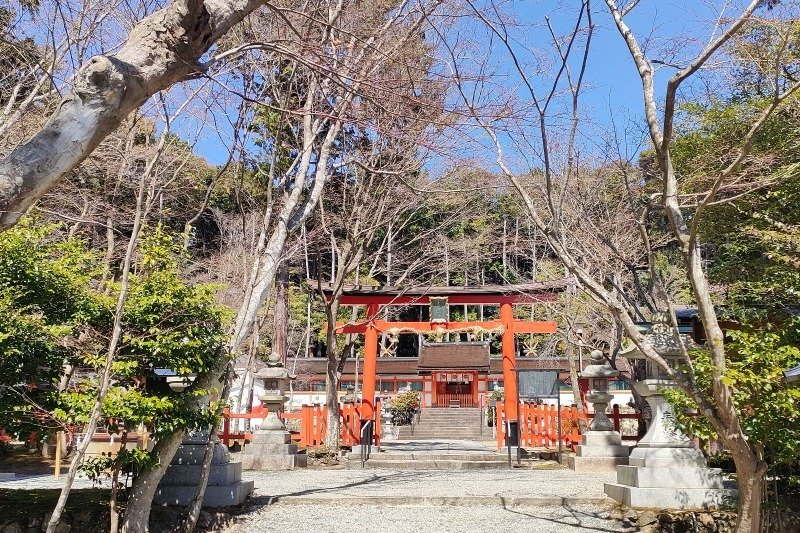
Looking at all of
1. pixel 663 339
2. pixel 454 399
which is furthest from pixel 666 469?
pixel 454 399

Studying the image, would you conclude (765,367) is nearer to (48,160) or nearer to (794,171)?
(794,171)

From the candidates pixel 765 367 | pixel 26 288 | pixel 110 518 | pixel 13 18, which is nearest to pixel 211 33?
pixel 26 288

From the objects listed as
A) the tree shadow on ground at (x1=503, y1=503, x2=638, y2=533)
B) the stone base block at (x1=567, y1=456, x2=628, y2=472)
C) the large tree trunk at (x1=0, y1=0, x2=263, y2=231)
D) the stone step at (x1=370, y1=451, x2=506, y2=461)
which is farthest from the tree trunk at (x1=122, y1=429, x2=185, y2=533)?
the stone base block at (x1=567, y1=456, x2=628, y2=472)

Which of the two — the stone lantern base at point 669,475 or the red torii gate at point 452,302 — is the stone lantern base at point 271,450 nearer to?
the red torii gate at point 452,302

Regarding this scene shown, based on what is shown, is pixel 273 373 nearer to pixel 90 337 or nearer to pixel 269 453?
pixel 269 453

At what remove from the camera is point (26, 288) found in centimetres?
608

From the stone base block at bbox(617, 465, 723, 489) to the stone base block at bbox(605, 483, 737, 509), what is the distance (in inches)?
2.4

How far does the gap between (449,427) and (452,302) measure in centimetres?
1088

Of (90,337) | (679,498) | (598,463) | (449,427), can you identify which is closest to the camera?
(90,337)

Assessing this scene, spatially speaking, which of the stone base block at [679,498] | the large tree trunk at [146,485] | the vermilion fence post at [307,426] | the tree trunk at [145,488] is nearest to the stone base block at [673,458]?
the stone base block at [679,498]

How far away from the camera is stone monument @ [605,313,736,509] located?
6.98 metres

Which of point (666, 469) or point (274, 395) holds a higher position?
point (274, 395)

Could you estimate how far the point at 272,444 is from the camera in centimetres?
1220

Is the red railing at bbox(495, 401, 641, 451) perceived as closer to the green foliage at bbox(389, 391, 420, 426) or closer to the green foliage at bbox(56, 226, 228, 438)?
the green foliage at bbox(56, 226, 228, 438)
